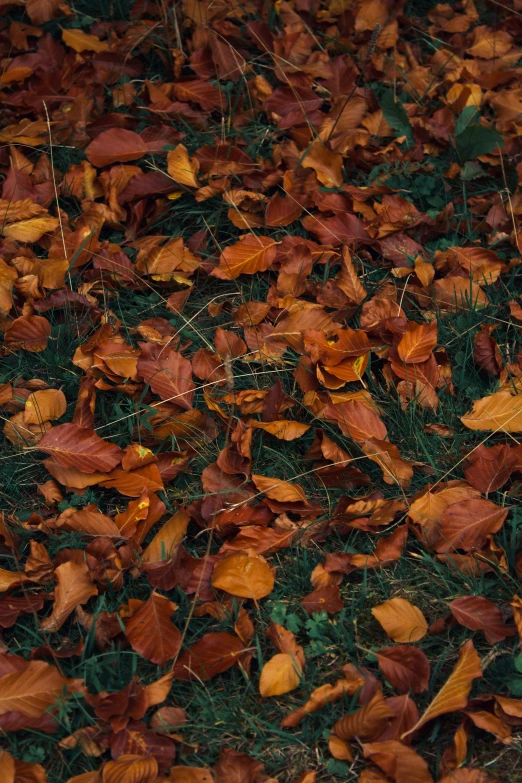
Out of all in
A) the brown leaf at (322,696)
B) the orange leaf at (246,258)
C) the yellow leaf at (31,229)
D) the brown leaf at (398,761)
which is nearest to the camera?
the brown leaf at (398,761)

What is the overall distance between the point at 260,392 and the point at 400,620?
0.65 m

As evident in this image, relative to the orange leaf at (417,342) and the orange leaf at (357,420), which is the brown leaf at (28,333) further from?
the orange leaf at (417,342)

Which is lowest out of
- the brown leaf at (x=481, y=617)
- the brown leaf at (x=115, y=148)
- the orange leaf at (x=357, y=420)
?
the brown leaf at (x=481, y=617)

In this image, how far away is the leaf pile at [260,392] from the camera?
1555mm

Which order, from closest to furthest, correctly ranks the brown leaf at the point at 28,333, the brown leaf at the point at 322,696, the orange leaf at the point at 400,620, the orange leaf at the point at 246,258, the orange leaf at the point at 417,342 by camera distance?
the brown leaf at the point at 322,696 → the orange leaf at the point at 400,620 → the orange leaf at the point at 417,342 → the brown leaf at the point at 28,333 → the orange leaf at the point at 246,258

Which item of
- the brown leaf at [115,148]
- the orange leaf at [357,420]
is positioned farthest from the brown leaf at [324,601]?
the brown leaf at [115,148]

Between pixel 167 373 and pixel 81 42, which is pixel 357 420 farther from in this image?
pixel 81 42

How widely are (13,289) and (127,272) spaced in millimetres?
311

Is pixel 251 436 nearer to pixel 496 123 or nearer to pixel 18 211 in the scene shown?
pixel 18 211

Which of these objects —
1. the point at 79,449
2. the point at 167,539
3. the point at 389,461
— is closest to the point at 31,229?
the point at 79,449

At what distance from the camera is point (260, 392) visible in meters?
2.04

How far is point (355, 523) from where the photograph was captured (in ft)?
5.95

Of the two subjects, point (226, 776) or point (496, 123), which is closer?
point (226, 776)

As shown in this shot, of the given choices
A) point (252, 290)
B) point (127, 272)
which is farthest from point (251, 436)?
point (127, 272)
